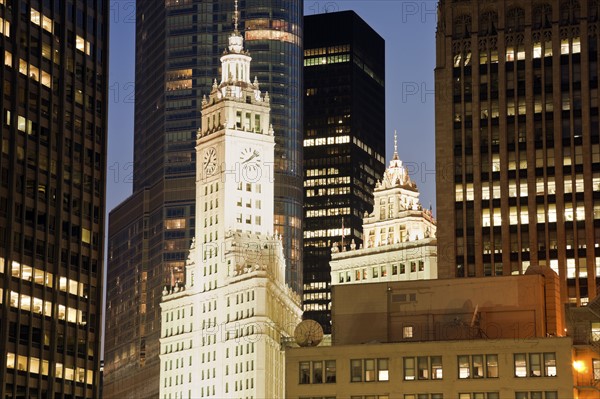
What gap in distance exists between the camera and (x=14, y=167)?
612ft

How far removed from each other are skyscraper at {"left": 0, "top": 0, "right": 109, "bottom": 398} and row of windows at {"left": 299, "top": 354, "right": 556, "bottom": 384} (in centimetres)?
5185

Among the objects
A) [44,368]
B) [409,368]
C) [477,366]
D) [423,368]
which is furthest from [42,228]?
[477,366]

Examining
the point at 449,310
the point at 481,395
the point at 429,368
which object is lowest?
the point at 481,395

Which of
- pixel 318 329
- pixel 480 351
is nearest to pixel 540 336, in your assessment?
pixel 480 351

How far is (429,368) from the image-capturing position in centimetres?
13625

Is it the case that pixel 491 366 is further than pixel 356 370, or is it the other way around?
pixel 356 370

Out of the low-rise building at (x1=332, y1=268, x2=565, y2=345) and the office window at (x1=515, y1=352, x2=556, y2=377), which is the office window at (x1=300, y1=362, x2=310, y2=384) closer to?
the low-rise building at (x1=332, y1=268, x2=565, y2=345)

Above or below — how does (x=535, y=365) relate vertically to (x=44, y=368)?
below

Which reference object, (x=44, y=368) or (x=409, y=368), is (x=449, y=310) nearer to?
(x=409, y=368)

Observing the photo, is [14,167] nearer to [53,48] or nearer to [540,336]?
[53,48]

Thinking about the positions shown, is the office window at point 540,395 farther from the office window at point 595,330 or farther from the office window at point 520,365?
the office window at point 595,330

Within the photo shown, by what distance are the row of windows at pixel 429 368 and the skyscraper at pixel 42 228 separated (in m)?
51.8

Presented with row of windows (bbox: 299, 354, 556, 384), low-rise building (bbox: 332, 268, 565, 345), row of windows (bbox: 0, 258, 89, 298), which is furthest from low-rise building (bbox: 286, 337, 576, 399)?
row of windows (bbox: 0, 258, 89, 298)

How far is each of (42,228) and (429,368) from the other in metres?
69.8
